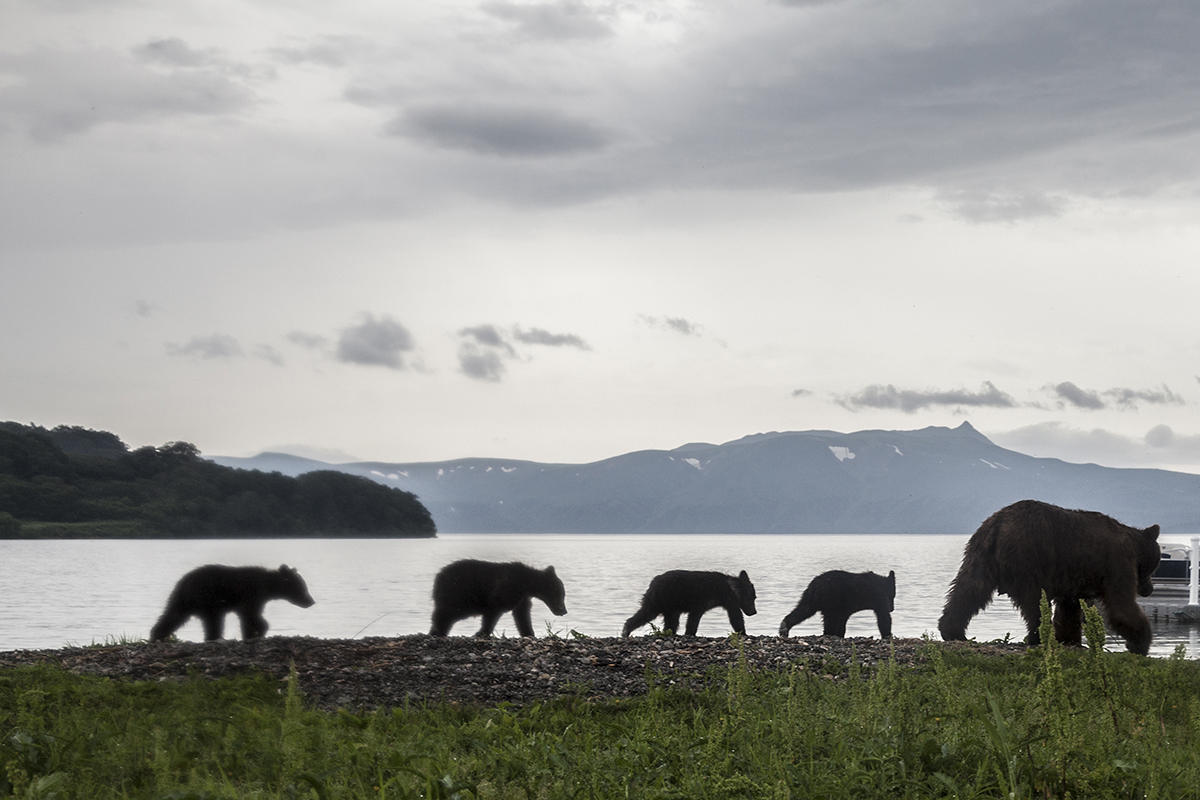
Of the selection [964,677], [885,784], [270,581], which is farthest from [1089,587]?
[270,581]

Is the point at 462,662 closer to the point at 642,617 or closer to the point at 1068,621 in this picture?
the point at 642,617

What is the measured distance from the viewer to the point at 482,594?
13461 millimetres

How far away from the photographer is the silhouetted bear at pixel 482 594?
1331cm

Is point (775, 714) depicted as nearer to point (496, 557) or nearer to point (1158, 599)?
point (496, 557)

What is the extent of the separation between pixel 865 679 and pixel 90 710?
20.2 ft

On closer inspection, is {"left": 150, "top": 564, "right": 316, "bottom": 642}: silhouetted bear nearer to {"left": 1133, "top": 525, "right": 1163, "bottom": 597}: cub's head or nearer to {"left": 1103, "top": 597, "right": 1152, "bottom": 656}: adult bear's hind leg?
{"left": 1103, "top": 597, "right": 1152, "bottom": 656}: adult bear's hind leg

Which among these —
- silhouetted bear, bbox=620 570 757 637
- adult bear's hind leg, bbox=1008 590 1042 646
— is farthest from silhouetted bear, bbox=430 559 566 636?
adult bear's hind leg, bbox=1008 590 1042 646

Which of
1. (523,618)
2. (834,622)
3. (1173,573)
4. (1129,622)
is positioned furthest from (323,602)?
(1173,573)

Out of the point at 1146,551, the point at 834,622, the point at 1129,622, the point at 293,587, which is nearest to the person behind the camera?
the point at 1129,622

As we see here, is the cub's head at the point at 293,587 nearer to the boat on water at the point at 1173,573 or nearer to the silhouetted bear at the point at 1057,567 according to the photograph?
the silhouetted bear at the point at 1057,567

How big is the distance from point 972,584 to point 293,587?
8.69m

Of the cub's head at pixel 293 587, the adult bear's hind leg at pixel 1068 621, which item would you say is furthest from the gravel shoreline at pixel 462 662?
the cub's head at pixel 293 587

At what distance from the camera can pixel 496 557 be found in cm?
1391

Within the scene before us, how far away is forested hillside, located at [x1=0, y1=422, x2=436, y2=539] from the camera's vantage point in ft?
56.8
